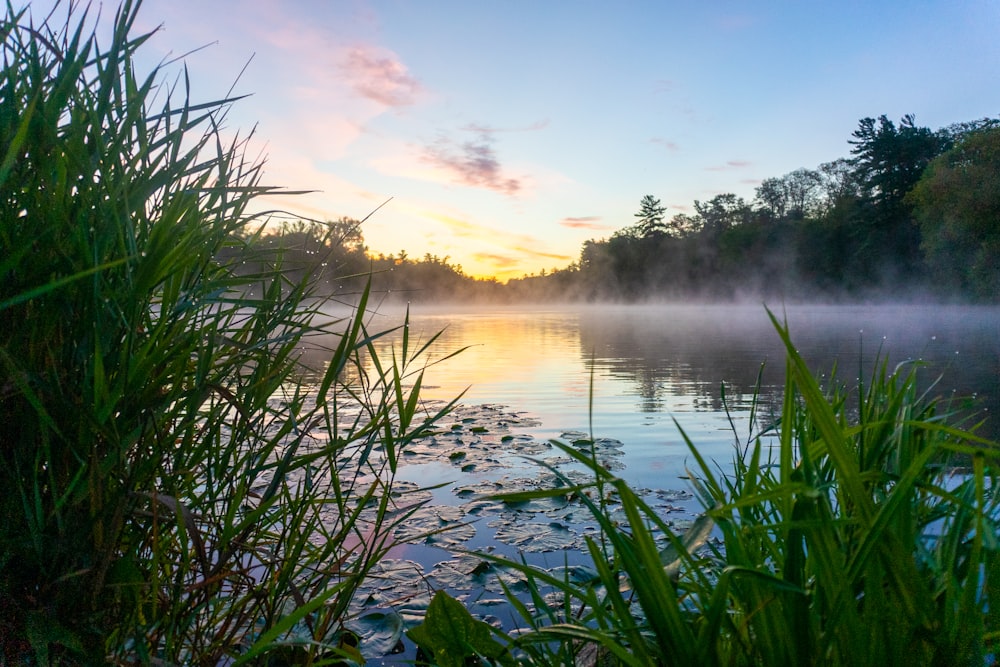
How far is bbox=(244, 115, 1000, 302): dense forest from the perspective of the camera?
2945cm

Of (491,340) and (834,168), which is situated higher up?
(834,168)

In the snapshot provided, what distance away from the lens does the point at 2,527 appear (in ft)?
2.89

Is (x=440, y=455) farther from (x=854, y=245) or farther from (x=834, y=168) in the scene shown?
(x=834, y=168)

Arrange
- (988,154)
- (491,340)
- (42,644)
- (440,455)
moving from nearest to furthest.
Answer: (42,644), (440,455), (491,340), (988,154)

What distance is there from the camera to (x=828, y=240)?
4500cm

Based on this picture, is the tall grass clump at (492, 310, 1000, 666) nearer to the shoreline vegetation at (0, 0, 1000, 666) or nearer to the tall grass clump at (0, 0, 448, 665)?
the shoreline vegetation at (0, 0, 1000, 666)

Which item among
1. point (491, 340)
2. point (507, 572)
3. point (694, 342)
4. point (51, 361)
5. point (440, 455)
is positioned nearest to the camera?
point (51, 361)

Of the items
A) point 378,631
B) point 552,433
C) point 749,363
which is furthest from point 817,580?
point 749,363

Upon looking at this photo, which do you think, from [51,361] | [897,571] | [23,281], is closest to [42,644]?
[51,361]

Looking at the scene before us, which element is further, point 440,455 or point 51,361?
point 440,455

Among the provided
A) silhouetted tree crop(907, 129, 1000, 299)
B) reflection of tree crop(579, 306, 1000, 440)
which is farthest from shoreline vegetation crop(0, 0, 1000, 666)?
silhouetted tree crop(907, 129, 1000, 299)

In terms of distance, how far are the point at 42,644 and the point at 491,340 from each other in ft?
46.1

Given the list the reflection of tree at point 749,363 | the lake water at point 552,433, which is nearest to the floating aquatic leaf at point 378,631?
the lake water at point 552,433

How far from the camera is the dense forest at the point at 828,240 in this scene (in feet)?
96.6
